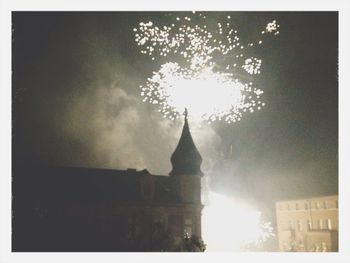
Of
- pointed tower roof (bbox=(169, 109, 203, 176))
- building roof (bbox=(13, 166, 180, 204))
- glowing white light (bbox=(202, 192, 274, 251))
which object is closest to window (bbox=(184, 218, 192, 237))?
glowing white light (bbox=(202, 192, 274, 251))

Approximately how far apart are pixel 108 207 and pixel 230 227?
1.53 m

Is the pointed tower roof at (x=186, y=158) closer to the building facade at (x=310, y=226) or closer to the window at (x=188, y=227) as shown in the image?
the window at (x=188, y=227)

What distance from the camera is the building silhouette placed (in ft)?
15.2

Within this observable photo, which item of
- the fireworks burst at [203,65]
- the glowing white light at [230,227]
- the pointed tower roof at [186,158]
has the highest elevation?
the fireworks burst at [203,65]

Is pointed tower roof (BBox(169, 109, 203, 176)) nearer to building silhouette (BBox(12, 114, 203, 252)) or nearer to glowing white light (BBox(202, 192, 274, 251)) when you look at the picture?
building silhouette (BBox(12, 114, 203, 252))

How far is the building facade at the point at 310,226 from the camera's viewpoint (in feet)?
15.7

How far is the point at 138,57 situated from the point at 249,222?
8.34ft

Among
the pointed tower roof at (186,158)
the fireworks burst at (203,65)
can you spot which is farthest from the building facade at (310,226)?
the fireworks burst at (203,65)

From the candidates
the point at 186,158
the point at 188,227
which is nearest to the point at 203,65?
the point at 186,158

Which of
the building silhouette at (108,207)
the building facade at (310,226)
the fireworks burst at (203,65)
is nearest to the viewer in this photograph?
the building silhouette at (108,207)

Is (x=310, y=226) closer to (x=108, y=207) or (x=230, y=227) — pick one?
(x=230, y=227)

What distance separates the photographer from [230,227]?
4.79 metres

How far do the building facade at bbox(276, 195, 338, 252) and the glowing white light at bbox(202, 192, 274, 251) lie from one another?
0.20 metres

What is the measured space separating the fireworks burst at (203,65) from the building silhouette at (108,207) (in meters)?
0.51
